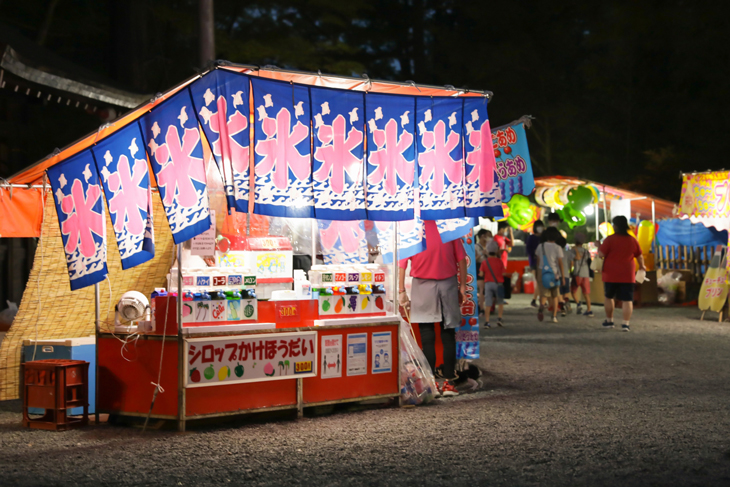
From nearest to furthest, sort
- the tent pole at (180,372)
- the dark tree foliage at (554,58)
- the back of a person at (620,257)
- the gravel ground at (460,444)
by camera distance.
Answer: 1. the gravel ground at (460,444)
2. the tent pole at (180,372)
3. the back of a person at (620,257)
4. the dark tree foliage at (554,58)

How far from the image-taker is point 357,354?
7430 mm

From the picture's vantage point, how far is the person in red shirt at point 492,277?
14.9 m

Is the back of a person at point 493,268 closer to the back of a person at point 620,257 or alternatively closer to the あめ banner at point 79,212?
the back of a person at point 620,257

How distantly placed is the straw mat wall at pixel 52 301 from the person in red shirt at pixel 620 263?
874cm

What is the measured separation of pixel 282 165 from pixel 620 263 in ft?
29.1

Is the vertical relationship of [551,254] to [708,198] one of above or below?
below

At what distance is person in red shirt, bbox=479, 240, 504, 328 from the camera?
14938mm

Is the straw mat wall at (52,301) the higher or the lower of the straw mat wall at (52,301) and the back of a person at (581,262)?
the lower

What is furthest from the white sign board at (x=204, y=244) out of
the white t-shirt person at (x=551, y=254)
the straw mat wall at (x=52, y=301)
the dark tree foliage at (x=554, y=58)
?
the dark tree foliage at (x=554, y=58)

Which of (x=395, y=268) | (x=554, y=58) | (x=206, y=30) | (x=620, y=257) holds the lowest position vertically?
(x=395, y=268)

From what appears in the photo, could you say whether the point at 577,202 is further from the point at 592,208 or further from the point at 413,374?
the point at 413,374

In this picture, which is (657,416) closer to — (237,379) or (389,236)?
(389,236)

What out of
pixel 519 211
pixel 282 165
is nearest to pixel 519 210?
pixel 519 211

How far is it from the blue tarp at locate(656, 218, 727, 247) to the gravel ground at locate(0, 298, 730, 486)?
452 inches
